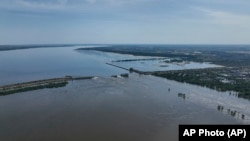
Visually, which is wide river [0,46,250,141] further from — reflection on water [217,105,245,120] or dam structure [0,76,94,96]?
dam structure [0,76,94,96]

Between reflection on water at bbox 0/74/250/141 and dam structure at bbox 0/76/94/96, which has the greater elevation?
Result: dam structure at bbox 0/76/94/96

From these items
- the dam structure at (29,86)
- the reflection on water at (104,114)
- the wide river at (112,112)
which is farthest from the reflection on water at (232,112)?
the dam structure at (29,86)

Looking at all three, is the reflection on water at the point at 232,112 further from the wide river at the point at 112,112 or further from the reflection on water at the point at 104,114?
the reflection on water at the point at 104,114

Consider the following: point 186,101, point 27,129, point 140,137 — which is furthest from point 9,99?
point 186,101

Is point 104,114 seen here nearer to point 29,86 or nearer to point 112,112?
point 112,112

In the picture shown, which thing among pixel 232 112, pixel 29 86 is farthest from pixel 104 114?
pixel 29 86

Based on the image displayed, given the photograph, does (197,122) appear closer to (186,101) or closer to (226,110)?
(226,110)

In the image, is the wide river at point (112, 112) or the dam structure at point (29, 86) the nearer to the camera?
the wide river at point (112, 112)

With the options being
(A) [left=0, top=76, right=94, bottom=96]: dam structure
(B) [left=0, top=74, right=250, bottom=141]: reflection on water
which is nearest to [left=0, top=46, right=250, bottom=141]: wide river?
(B) [left=0, top=74, right=250, bottom=141]: reflection on water
